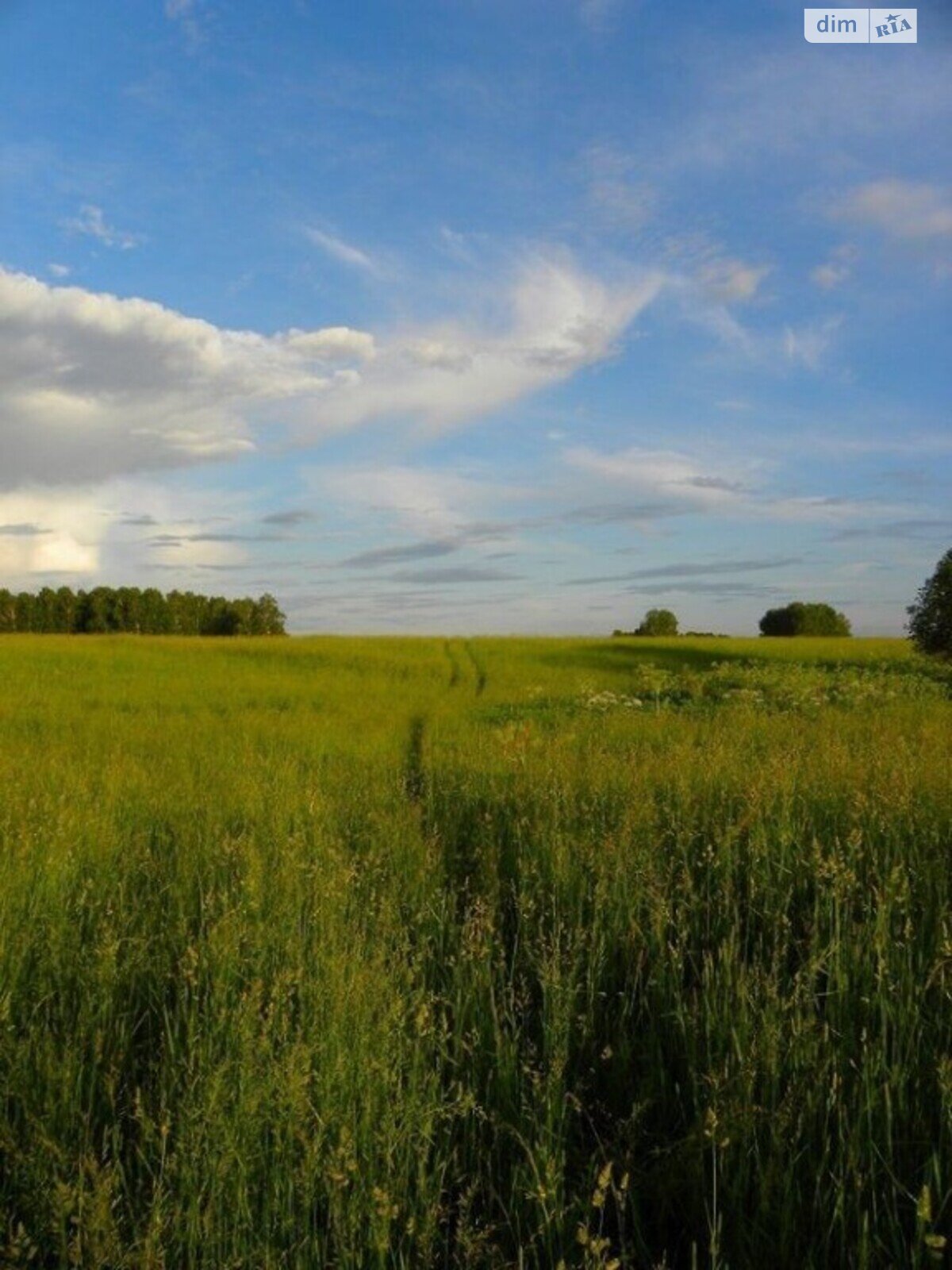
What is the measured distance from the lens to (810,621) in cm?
6372

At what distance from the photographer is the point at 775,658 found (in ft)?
106

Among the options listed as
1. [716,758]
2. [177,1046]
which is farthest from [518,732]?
[177,1046]

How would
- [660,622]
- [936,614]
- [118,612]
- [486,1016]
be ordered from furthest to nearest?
[118,612] < [660,622] < [936,614] < [486,1016]

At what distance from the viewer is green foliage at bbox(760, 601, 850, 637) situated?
206 ft

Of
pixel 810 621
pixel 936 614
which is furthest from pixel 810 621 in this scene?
pixel 936 614

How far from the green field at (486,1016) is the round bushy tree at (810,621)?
57.3m

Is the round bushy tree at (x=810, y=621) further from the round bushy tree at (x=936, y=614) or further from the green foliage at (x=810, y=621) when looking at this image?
the round bushy tree at (x=936, y=614)

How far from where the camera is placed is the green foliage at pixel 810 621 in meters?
62.8

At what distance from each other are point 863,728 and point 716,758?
14.0ft

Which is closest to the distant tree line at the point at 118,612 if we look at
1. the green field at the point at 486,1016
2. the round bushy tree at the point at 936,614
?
the round bushy tree at the point at 936,614

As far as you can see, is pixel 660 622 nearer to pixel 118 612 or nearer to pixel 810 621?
pixel 810 621

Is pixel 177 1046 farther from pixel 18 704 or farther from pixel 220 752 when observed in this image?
pixel 18 704

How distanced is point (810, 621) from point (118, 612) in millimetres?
67249

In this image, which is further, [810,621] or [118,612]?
[118,612]
